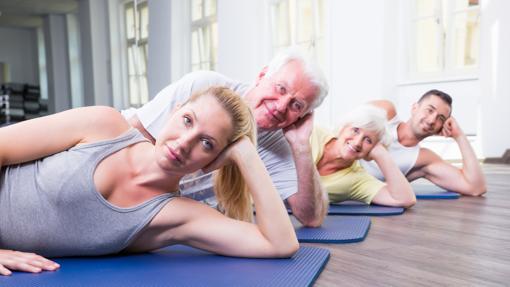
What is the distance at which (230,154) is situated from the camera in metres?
1.44

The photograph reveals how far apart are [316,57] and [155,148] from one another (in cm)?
554

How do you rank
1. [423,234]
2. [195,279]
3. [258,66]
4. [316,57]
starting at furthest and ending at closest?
1. [258,66]
2. [316,57]
3. [423,234]
4. [195,279]

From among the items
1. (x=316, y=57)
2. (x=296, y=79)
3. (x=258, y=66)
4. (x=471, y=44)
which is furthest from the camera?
(x=258, y=66)

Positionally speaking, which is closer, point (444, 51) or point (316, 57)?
point (444, 51)

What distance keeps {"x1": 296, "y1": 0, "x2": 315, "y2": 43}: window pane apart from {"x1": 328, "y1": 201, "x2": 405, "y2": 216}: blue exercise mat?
4.45 m

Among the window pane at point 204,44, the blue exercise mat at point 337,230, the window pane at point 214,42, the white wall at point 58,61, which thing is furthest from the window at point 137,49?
the blue exercise mat at point 337,230

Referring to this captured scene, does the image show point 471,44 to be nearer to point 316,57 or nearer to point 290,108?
point 316,57

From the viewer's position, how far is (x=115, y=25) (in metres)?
11.5

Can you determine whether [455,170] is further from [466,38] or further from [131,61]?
[131,61]

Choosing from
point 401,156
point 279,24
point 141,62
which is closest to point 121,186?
point 401,156

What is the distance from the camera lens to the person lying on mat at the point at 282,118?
186 cm

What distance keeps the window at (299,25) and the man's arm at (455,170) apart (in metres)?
3.40

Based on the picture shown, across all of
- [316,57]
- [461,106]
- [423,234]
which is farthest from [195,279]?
[316,57]

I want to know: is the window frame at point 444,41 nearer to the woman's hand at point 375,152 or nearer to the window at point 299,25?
the window at point 299,25
